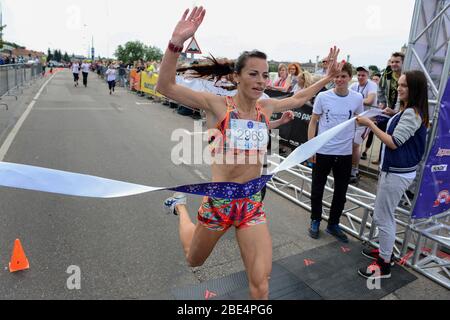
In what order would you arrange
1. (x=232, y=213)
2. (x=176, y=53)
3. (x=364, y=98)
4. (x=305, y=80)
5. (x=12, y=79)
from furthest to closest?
(x=12, y=79) < (x=305, y=80) < (x=364, y=98) < (x=232, y=213) < (x=176, y=53)

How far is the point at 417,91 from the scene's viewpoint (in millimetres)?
3422

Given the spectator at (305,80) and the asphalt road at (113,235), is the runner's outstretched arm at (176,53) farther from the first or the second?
the spectator at (305,80)

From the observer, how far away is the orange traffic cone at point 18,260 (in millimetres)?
3449

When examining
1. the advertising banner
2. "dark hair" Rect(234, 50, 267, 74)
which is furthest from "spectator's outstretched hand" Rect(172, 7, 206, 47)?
the advertising banner

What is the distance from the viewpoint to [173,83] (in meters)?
2.51

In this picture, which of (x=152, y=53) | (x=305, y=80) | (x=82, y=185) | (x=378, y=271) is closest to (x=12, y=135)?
(x=305, y=80)

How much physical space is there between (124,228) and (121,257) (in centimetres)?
69

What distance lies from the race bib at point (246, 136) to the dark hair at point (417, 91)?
1626 mm

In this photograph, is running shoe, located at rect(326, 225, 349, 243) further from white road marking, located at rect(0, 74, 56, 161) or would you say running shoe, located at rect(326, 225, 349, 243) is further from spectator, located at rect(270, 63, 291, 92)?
white road marking, located at rect(0, 74, 56, 161)

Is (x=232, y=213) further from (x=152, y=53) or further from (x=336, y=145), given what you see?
(x=152, y=53)

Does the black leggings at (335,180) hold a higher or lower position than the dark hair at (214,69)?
lower

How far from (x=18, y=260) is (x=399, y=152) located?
3890 mm

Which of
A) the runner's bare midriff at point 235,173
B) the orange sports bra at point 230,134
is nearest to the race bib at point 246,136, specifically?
the orange sports bra at point 230,134
